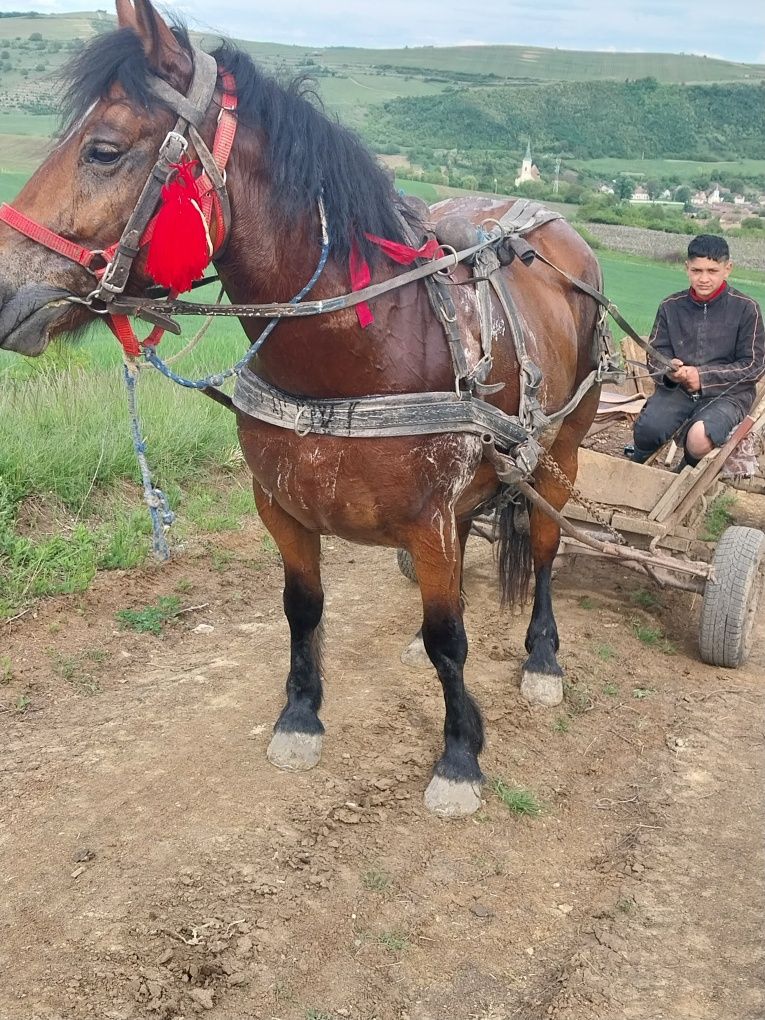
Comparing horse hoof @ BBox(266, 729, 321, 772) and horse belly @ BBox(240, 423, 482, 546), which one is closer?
horse belly @ BBox(240, 423, 482, 546)

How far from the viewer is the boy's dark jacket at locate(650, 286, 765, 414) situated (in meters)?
4.73

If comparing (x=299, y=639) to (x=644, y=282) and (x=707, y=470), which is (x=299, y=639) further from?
(x=644, y=282)

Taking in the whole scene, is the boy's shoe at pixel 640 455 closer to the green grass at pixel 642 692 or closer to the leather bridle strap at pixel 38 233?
the green grass at pixel 642 692

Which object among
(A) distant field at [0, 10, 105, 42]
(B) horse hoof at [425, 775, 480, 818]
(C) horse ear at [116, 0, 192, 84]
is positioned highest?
(A) distant field at [0, 10, 105, 42]

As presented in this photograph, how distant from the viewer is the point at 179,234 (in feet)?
7.53

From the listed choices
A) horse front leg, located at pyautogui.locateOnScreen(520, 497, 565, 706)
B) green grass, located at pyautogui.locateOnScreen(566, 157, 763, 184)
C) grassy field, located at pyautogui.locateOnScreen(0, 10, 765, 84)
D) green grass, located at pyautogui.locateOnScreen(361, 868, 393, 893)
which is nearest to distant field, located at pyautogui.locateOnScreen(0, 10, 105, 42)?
grassy field, located at pyautogui.locateOnScreen(0, 10, 765, 84)

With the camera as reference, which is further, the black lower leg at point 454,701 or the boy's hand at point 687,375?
the boy's hand at point 687,375

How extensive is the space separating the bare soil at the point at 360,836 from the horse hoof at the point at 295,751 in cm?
5

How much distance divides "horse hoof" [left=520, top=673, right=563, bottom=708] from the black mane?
226 centimetres

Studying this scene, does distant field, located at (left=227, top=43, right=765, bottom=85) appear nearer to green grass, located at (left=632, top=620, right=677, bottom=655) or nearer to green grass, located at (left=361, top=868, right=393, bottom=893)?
green grass, located at (left=632, top=620, right=677, bottom=655)

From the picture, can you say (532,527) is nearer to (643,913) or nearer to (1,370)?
(643,913)

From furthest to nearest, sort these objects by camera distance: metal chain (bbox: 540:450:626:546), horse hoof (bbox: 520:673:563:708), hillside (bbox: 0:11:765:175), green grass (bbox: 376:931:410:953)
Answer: hillside (bbox: 0:11:765:175) → horse hoof (bbox: 520:673:563:708) → metal chain (bbox: 540:450:626:546) → green grass (bbox: 376:931:410:953)

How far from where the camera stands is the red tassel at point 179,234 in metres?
2.27

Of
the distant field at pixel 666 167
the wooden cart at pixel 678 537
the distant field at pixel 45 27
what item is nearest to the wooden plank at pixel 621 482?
the wooden cart at pixel 678 537
